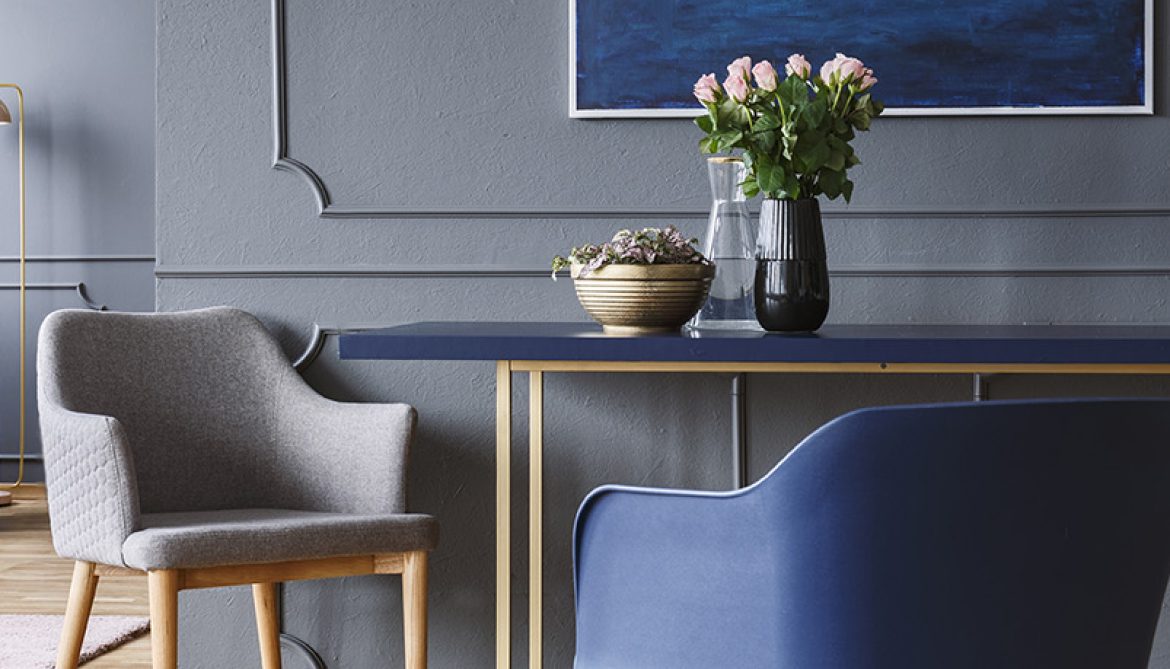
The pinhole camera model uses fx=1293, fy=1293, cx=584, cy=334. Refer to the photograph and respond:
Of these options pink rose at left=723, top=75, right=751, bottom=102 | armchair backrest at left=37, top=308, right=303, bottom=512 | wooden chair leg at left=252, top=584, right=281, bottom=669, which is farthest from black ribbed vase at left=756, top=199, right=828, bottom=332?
wooden chair leg at left=252, top=584, right=281, bottom=669

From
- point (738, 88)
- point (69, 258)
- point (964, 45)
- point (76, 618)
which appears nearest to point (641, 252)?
point (738, 88)

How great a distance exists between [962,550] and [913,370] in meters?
0.84

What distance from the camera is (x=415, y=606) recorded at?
81.3 inches

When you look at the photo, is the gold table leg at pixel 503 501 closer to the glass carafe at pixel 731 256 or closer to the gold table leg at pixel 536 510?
the gold table leg at pixel 536 510

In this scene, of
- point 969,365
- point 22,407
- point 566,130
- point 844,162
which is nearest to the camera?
point 969,365

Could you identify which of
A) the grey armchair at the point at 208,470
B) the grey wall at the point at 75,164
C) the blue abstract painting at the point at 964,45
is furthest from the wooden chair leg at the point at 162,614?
the grey wall at the point at 75,164

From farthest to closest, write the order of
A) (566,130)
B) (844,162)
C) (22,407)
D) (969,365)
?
(22,407), (566,130), (844,162), (969,365)

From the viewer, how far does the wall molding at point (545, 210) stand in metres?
2.37

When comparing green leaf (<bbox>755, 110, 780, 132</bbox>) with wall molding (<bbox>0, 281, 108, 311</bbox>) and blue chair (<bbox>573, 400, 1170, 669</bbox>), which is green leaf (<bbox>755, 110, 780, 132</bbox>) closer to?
blue chair (<bbox>573, 400, 1170, 669</bbox>)

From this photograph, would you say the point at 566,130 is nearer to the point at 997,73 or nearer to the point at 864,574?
the point at 997,73

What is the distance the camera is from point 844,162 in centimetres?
197

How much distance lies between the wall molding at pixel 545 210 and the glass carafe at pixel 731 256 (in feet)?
0.95

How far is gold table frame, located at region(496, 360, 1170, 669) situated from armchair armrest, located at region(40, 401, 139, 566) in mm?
552

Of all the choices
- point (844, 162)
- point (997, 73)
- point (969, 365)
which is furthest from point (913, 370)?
point (997, 73)
